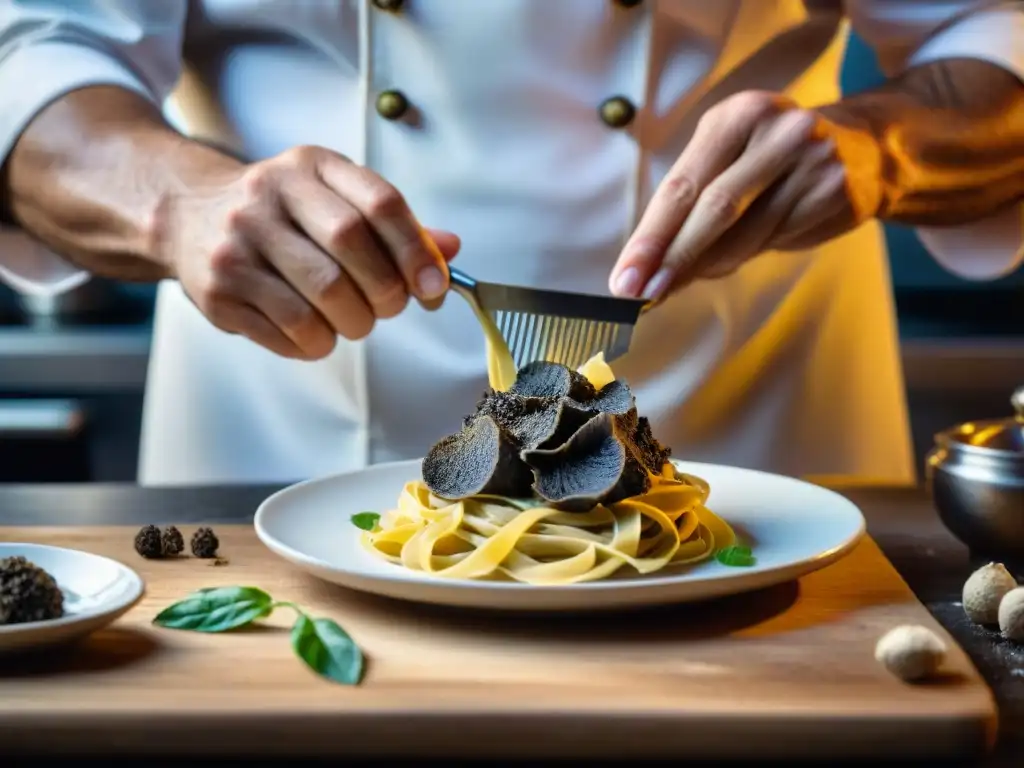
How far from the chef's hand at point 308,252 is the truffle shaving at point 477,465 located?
1.01ft

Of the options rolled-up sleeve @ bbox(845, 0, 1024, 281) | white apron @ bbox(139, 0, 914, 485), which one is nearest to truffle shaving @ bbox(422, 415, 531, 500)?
white apron @ bbox(139, 0, 914, 485)

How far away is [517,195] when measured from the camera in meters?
2.42

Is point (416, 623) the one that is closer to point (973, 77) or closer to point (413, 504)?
point (413, 504)

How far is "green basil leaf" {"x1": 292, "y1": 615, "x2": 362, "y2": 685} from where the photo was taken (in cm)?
134

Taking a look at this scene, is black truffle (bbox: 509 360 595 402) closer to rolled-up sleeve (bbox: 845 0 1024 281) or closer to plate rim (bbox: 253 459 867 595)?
plate rim (bbox: 253 459 867 595)

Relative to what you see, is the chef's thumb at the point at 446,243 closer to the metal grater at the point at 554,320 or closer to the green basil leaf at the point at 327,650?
the metal grater at the point at 554,320

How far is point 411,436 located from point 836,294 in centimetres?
89

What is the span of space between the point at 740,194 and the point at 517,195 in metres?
0.52

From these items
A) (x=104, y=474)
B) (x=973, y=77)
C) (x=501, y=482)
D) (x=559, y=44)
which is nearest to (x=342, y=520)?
(x=501, y=482)

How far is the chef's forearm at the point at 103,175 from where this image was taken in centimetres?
218

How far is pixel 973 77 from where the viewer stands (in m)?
2.48

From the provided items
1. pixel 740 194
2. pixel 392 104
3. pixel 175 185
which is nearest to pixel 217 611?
pixel 175 185

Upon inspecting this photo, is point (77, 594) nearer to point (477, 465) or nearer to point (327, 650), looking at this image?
point (327, 650)

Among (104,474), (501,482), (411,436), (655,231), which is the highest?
(655,231)
